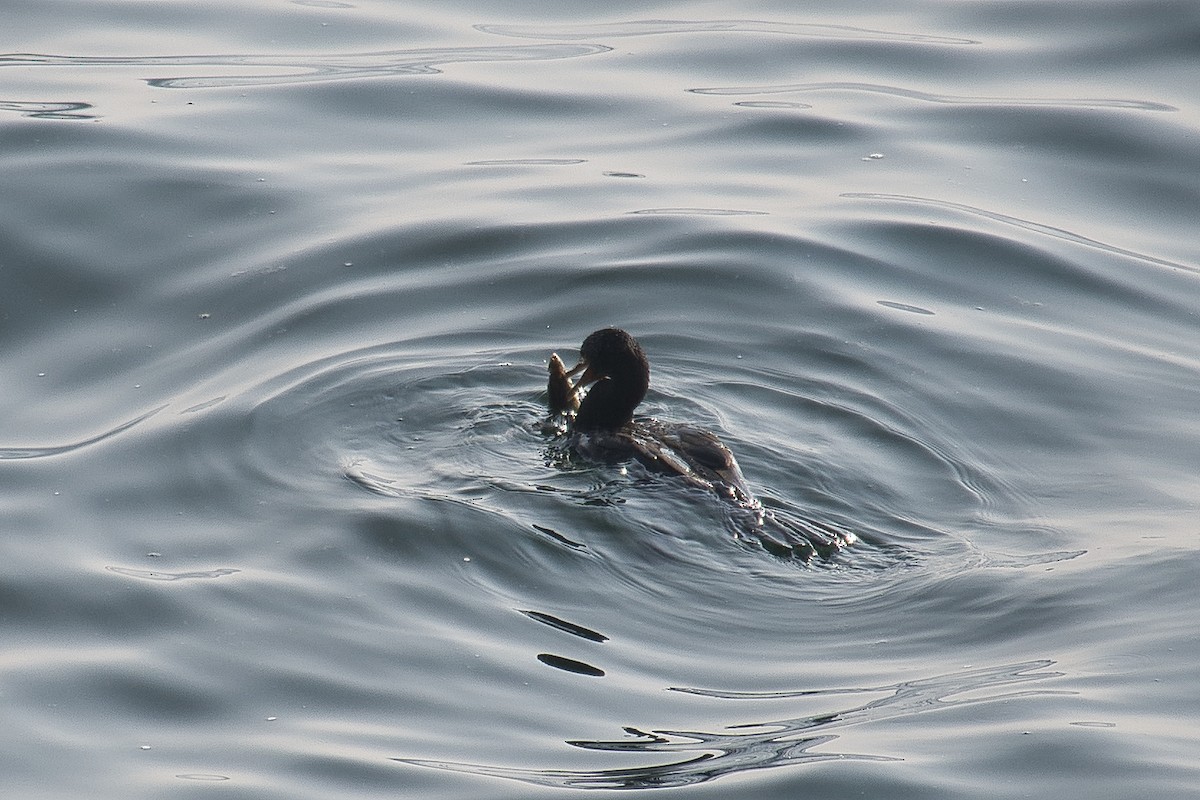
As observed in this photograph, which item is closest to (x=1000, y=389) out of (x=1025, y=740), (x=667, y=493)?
(x=667, y=493)

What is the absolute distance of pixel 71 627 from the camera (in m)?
7.05

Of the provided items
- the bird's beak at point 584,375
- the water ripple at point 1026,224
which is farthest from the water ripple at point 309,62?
the bird's beak at point 584,375

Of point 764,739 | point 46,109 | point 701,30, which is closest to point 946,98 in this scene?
point 701,30

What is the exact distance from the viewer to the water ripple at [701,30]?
49.9ft

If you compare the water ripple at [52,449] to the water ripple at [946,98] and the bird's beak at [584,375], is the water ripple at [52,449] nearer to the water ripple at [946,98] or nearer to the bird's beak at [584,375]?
the bird's beak at [584,375]

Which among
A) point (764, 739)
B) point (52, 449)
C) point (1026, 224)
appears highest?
point (1026, 224)

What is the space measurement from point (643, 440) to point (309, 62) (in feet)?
22.1

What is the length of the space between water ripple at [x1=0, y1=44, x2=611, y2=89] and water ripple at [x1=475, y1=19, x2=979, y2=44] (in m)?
0.47

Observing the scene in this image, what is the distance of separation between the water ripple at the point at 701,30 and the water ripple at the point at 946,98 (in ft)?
4.00

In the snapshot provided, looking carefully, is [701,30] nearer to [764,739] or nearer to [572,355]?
[572,355]

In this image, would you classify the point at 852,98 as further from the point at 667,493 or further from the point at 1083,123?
the point at 667,493

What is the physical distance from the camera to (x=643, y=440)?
347 inches

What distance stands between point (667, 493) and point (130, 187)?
5091mm

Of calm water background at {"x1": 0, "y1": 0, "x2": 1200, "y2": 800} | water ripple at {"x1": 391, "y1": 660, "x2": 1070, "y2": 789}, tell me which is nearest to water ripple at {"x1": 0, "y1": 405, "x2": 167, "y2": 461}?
calm water background at {"x1": 0, "y1": 0, "x2": 1200, "y2": 800}
